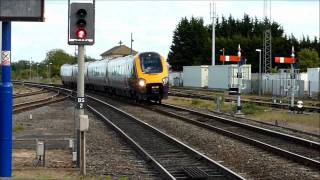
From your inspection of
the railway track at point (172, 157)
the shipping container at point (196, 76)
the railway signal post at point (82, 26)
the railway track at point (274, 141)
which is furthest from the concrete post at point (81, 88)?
the shipping container at point (196, 76)

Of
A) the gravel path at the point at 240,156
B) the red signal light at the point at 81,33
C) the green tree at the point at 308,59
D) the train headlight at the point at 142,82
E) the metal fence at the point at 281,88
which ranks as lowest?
the gravel path at the point at 240,156

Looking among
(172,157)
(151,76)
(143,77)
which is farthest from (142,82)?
(172,157)

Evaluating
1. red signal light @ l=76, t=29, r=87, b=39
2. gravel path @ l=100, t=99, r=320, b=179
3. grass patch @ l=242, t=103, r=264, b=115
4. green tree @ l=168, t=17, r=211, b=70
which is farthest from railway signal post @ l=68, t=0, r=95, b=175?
green tree @ l=168, t=17, r=211, b=70

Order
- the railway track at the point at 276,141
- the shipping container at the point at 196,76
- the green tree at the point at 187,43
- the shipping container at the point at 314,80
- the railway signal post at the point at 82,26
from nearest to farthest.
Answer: the railway signal post at the point at 82,26 < the railway track at the point at 276,141 < the shipping container at the point at 314,80 < the shipping container at the point at 196,76 < the green tree at the point at 187,43

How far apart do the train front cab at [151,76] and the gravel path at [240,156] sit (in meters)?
12.0

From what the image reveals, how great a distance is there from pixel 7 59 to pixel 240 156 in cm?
846

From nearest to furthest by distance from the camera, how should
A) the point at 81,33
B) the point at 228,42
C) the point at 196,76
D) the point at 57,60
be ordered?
the point at 81,33, the point at 196,76, the point at 228,42, the point at 57,60

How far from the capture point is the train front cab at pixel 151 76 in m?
33.8

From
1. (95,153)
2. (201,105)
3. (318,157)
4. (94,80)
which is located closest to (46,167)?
(95,153)

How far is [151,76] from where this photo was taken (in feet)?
112

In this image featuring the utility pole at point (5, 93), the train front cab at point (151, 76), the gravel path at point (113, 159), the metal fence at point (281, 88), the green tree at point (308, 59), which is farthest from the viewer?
the green tree at point (308, 59)

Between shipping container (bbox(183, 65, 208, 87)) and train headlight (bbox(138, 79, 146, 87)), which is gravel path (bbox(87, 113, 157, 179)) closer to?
train headlight (bbox(138, 79, 146, 87))

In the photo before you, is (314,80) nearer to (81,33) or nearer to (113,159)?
(113,159)

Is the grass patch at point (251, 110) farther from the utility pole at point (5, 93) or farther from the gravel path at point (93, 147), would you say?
the utility pole at point (5, 93)
